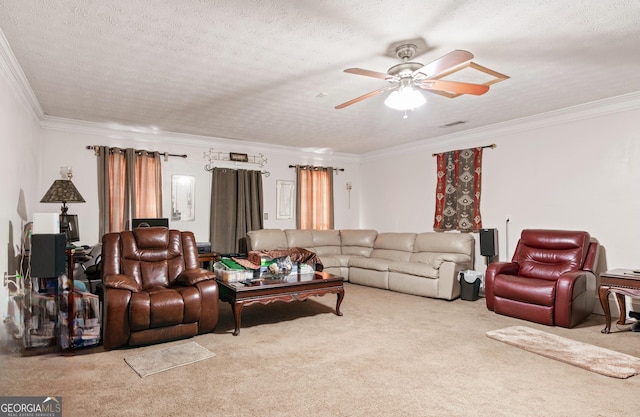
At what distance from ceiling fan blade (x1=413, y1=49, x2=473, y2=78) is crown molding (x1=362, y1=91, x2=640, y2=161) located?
9.85 ft

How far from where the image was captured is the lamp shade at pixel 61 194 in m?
4.06

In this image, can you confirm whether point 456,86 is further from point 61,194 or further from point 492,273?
point 61,194

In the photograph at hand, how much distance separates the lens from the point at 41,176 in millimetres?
5039

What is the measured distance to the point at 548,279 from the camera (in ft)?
14.6

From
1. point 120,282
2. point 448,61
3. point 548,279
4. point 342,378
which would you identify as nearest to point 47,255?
point 120,282

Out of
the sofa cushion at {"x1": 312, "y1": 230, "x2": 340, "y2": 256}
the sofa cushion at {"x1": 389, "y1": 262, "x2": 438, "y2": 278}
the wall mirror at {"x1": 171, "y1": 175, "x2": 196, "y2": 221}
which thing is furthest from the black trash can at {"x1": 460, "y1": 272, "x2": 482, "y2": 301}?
the wall mirror at {"x1": 171, "y1": 175, "x2": 196, "y2": 221}

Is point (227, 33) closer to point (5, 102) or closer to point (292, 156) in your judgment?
point (5, 102)

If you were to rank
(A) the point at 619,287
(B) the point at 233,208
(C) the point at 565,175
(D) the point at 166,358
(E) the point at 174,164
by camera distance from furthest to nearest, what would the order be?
(B) the point at 233,208, (E) the point at 174,164, (C) the point at 565,175, (A) the point at 619,287, (D) the point at 166,358

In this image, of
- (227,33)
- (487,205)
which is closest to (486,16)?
(227,33)

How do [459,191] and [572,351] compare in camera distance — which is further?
[459,191]

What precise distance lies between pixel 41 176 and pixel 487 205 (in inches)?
256

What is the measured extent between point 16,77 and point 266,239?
3979 millimetres

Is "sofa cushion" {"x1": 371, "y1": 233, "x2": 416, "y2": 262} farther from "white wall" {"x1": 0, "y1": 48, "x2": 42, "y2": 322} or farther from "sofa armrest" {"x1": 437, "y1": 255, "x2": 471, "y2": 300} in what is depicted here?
"white wall" {"x1": 0, "y1": 48, "x2": 42, "y2": 322}

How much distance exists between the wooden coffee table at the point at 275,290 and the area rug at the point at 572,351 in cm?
178
